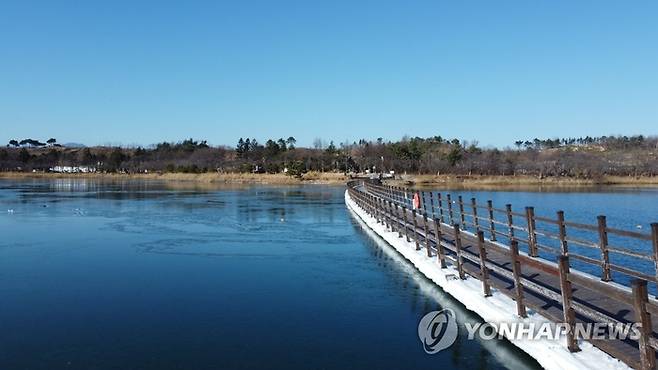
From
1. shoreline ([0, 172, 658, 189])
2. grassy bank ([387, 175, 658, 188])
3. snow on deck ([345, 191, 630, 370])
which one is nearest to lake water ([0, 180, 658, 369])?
snow on deck ([345, 191, 630, 370])

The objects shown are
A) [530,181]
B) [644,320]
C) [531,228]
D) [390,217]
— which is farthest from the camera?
[530,181]

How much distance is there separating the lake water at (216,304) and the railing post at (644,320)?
2.64 metres

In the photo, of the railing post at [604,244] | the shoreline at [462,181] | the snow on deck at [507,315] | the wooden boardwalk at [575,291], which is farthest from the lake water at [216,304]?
the shoreline at [462,181]

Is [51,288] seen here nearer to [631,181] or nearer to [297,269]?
[297,269]

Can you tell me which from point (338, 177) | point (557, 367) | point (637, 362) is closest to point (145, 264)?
point (557, 367)

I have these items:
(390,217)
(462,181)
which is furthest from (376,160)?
(390,217)

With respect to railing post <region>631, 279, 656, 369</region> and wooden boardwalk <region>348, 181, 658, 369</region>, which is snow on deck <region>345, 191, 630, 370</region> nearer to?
wooden boardwalk <region>348, 181, 658, 369</region>

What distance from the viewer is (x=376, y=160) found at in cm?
12406

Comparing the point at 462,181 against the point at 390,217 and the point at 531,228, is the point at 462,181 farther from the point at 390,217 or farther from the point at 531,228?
the point at 531,228

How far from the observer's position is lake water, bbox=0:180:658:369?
28.2ft

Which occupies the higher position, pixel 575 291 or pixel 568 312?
pixel 568 312

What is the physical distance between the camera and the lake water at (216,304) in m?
8.59

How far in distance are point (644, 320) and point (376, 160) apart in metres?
119

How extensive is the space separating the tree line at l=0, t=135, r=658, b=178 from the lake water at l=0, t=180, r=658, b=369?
74373mm
